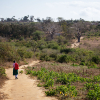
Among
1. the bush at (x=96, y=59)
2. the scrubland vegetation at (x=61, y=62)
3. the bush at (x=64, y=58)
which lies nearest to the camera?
the scrubland vegetation at (x=61, y=62)

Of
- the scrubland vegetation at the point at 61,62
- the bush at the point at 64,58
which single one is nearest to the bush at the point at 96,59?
the scrubland vegetation at the point at 61,62

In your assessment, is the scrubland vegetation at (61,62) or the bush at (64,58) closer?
the scrubland vegetation at (61,62)

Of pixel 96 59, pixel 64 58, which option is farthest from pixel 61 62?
pixel 96 59

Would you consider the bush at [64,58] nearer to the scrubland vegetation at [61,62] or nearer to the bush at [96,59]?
the scrubland vegetation at [61,62]

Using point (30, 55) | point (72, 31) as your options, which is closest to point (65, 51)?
point (30, 55)

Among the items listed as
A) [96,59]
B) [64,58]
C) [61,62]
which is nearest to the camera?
[96,59]

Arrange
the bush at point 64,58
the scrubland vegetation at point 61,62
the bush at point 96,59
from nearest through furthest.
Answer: the scrubland vegetation at point 61,62 → the bush at point 96,59 → the bush at point 64,58

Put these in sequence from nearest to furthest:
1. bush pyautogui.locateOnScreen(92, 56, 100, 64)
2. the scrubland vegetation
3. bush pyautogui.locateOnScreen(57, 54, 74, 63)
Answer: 1. the scrubland vegetation
2. bush pyautogui.locateOnScreen(92, 56, 100, 64)
3. bush pyautogui.locateOnScreen(57, 54, 74, 63)

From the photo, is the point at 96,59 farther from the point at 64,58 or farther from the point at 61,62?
the point at 61,62

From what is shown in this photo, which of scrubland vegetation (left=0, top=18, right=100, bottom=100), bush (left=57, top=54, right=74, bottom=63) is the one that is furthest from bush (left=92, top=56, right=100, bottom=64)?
bush (left=57, top=54, right=74, bottom=63)

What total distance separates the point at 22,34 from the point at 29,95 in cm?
5196

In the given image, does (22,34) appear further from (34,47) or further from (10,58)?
(10,58)

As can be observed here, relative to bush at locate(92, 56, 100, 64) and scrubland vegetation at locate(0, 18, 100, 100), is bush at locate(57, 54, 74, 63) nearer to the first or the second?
scrubland vegetation at locate(0, 18, 100, 100)

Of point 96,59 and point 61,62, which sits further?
point 61,62
